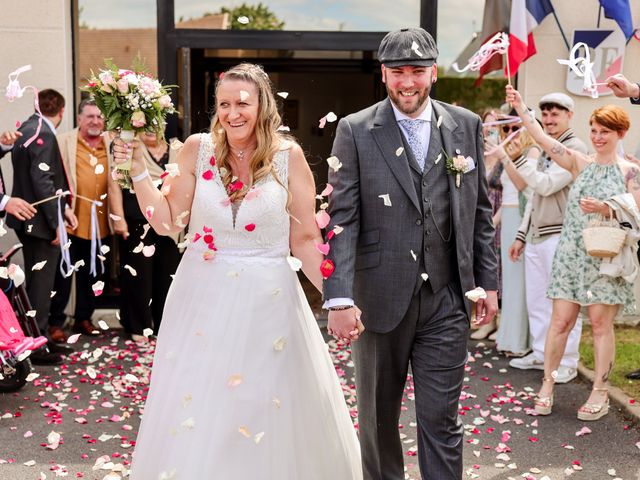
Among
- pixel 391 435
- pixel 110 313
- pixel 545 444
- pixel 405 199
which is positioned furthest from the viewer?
pixel 110 313

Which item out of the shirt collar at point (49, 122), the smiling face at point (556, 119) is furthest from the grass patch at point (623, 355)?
the shirt collar at point (49, 122)

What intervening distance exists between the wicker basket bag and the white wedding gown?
8.20ft

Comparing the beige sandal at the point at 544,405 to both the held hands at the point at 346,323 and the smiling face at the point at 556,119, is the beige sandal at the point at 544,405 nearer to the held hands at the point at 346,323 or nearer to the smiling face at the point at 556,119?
the smiling face at the point at 556,119

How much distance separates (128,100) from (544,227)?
4.07 m

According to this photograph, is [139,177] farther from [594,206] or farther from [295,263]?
[594,206]

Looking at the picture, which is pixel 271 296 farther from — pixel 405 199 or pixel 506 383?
pixel 506 383

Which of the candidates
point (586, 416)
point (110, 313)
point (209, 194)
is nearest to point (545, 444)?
point (586, 416)

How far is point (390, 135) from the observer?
4.04 m

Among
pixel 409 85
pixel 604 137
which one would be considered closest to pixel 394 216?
pixel 409 85

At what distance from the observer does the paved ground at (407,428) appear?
524cm

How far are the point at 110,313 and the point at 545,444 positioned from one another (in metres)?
5.06

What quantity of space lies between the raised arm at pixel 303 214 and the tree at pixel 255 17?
5.13m

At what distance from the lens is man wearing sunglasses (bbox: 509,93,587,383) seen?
269 inches

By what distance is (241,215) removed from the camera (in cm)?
418
